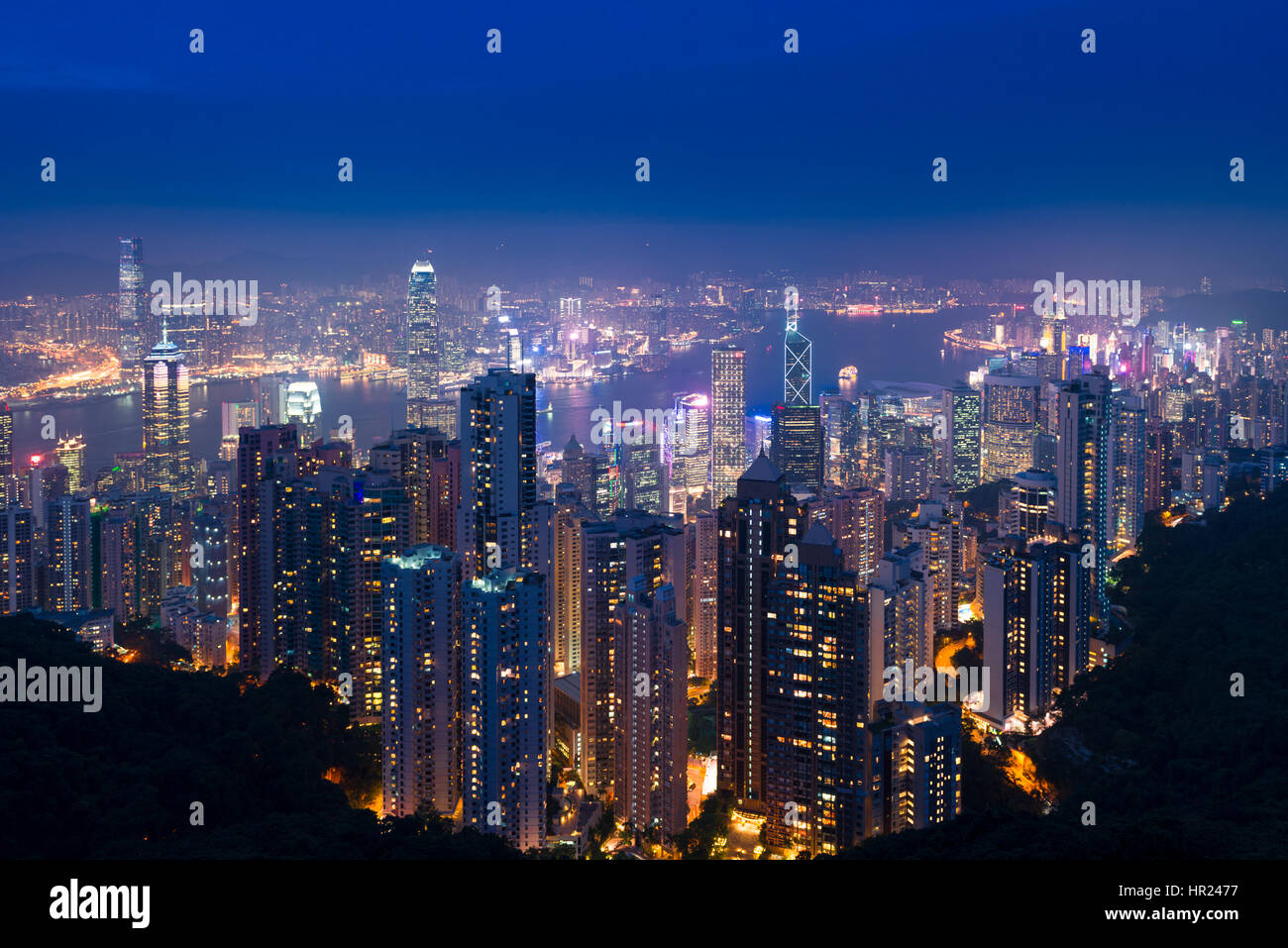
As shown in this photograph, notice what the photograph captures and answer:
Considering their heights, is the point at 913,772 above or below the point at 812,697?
below

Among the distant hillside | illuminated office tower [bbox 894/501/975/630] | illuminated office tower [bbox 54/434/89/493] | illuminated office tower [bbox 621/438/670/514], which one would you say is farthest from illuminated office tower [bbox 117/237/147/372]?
the distant hillside

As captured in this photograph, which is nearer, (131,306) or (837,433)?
(131,306)

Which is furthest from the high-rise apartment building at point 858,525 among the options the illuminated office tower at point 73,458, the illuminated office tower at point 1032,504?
the illuminated office tower at point 73,458

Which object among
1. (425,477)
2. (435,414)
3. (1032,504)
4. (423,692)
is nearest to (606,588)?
(423,692)

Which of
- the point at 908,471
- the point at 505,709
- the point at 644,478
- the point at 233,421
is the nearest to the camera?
the point at 505,709

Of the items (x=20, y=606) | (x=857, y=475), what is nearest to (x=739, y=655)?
(x=20, y=606)

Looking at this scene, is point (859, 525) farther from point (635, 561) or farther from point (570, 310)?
point (570, 310)

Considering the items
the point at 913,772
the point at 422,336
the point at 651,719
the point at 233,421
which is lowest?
the point at 913,772
